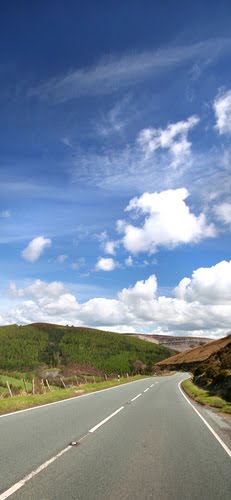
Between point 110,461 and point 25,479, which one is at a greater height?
point 25,479

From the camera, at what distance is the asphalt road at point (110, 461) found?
659cm

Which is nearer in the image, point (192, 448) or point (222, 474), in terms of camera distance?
point (222, 474)

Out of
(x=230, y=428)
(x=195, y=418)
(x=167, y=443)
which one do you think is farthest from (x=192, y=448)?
(x=195, y=418)

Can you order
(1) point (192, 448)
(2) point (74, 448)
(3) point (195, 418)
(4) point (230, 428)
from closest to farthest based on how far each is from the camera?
(2) point (74, 448) < (1) point (192, 448) < (4) point (230, 428) < (3) point (195, 418)

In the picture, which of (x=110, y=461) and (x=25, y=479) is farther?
(x=110, y=461)

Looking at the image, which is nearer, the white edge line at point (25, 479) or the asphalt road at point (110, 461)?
the white edge line at point (25, 479)

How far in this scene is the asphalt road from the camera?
6588 millimetres

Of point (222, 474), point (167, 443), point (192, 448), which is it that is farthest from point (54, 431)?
point (222, 474)

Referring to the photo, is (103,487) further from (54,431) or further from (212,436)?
(212,436)

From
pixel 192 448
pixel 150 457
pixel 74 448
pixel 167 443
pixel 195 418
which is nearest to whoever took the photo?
pixel 150 457

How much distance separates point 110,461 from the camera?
345 inches

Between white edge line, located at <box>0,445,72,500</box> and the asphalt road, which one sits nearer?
white edge line, located at <box>0,445,72,500</box>

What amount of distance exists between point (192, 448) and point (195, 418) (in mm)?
8000

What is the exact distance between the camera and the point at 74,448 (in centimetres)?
1002
